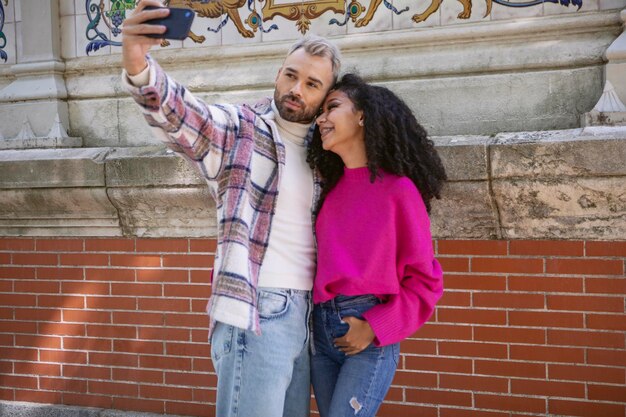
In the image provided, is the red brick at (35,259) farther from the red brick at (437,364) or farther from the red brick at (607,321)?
the red brick at (607,321)

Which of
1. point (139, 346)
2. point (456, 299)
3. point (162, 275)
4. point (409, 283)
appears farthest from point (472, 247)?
point (139, 346)

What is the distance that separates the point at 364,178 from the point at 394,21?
1637 millimetres

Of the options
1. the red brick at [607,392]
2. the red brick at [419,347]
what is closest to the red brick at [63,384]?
the red brick at [419,347]

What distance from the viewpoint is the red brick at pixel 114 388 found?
13.6ft

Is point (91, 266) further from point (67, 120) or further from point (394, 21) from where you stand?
point (394, 21)

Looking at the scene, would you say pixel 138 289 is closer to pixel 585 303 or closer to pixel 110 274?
pixel 110 274

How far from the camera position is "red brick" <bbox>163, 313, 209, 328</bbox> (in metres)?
3.99

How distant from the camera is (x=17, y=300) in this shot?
438 centimetres

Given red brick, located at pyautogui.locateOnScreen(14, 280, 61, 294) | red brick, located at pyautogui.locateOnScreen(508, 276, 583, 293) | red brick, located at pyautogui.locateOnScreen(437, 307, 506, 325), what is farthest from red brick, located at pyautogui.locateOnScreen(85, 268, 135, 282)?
red brick, located at pyautogui.locateOnScreen(508, 276, 583, 293)

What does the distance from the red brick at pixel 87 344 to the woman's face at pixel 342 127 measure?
229 centimetres

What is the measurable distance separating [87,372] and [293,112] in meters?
2.44

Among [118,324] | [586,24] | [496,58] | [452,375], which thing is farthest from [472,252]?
[118,324]

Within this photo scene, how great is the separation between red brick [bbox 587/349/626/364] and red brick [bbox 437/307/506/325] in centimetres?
40

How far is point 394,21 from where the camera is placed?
3.86 meters
